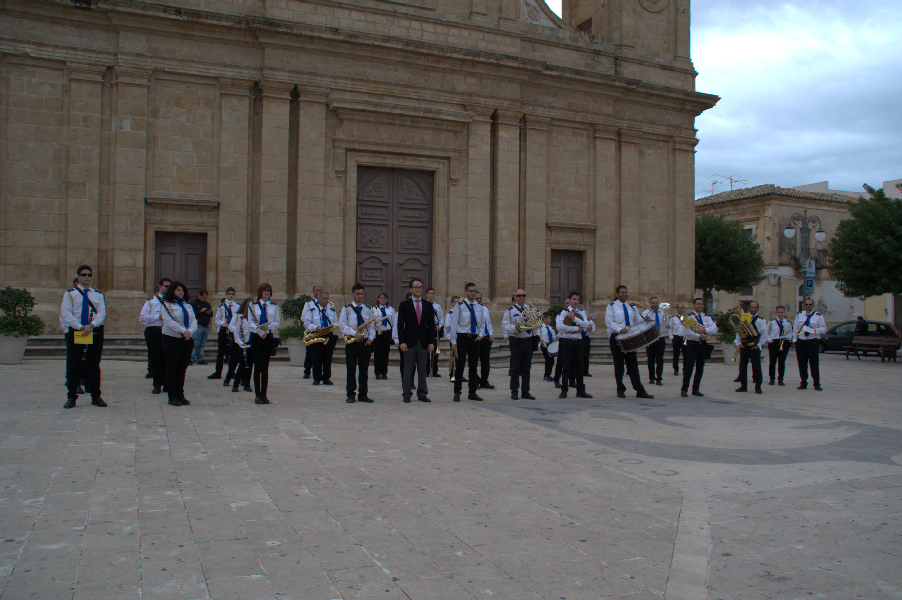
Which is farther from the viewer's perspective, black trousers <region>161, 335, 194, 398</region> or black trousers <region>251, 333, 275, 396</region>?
black trousers <region>251, 333, 275, 396</region>

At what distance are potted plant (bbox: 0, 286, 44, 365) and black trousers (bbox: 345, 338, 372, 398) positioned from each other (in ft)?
26.5

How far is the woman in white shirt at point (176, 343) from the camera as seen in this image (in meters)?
9.80

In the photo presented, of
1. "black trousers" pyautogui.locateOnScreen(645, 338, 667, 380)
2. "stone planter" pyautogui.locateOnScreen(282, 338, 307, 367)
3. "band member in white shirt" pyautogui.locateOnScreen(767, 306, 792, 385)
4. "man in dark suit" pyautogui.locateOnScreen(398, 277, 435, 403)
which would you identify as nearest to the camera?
"man in dark suit" pyautogui.locateOnScreen(398, 277, 435, 403)

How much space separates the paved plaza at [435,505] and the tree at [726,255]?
29.1 meters

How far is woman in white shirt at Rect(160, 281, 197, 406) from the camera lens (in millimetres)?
9797

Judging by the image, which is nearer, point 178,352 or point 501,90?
point 178,352

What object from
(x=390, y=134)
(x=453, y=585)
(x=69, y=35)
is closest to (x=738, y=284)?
(x=390, y=134)

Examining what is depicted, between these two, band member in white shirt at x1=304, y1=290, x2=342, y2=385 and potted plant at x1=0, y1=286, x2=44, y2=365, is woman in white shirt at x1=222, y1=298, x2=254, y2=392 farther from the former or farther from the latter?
potted plant at x1=0, y1=286, x2=44, y2=365

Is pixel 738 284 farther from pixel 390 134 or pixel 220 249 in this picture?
pixel 220 249

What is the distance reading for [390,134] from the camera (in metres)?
20.6

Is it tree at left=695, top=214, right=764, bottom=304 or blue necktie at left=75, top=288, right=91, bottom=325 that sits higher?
tree at left=695, top=214, right=764, bottom=304

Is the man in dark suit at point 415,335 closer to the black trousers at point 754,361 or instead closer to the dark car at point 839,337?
the black trousers at point 754,361

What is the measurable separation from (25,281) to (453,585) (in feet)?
57.6

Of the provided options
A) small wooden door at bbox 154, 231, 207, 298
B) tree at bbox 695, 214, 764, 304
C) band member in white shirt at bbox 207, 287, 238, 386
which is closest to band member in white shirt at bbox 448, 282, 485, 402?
band member in white shirt at bbox 207, 287, 238, 386
